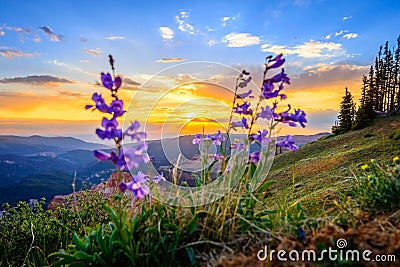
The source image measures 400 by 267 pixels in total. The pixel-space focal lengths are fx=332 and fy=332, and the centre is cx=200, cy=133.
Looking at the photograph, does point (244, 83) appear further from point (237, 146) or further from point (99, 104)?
point (99, 104)

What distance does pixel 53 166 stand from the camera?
75.8 meters

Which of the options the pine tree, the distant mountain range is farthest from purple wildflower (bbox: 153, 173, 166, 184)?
the pine tree

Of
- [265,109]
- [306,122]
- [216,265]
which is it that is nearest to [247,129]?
[265,109]

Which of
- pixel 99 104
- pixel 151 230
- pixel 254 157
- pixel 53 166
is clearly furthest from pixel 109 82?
pixel 53 166

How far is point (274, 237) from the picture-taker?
292 cm

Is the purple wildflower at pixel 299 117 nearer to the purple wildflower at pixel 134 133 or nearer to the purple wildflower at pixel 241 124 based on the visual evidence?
the purple wildflower at pixel 241 124

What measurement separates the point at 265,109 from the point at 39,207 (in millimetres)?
5920

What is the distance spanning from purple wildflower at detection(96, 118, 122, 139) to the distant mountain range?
0.34 metres

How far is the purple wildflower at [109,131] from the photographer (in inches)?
102

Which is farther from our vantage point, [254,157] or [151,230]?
[254,157]

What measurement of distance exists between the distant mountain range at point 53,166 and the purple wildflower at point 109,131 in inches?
13.2

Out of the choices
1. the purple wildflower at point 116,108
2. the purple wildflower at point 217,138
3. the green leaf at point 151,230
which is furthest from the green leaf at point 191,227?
the purple wildflower at point 217,138

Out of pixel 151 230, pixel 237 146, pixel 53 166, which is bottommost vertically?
pixel 53 166

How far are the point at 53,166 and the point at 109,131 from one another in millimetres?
80480
